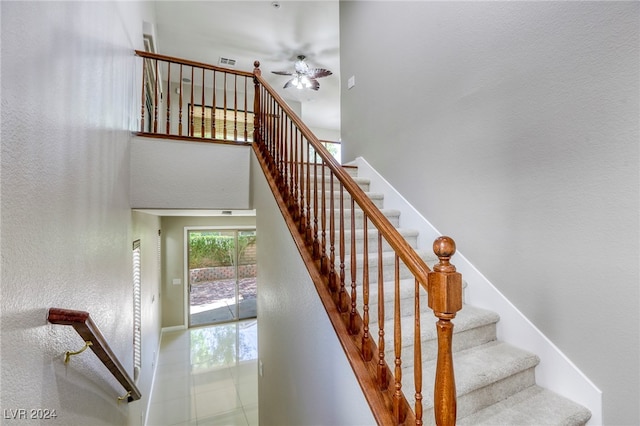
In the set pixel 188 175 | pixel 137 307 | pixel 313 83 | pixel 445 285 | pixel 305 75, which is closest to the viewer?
pixel 445 285

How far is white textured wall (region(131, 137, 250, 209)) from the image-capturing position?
105 inches

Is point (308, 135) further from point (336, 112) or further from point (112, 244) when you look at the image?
point (336, 112)

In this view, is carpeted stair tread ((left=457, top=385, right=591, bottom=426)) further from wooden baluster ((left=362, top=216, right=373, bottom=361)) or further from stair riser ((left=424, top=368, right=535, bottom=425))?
wooden baluster ((left=362, top=216, right=373, bottom=361))

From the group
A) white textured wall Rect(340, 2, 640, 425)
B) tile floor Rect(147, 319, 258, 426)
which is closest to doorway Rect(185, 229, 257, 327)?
tile floor Rect(147, 319, 258, 426)

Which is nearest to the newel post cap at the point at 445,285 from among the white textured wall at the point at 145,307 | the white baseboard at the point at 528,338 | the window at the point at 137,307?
the white baseboard at the point at 528,338

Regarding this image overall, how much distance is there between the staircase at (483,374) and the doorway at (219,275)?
551cm

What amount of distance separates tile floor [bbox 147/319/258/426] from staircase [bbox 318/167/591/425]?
2975mm

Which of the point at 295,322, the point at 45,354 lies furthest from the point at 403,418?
the point at 45,354

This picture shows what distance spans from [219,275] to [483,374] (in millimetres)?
6329

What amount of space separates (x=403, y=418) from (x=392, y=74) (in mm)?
2865

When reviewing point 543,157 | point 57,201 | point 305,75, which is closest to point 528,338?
point 543,157

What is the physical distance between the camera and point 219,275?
700cm

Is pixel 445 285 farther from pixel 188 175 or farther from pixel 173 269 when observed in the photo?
pixel 173 269

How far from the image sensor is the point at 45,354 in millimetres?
932
